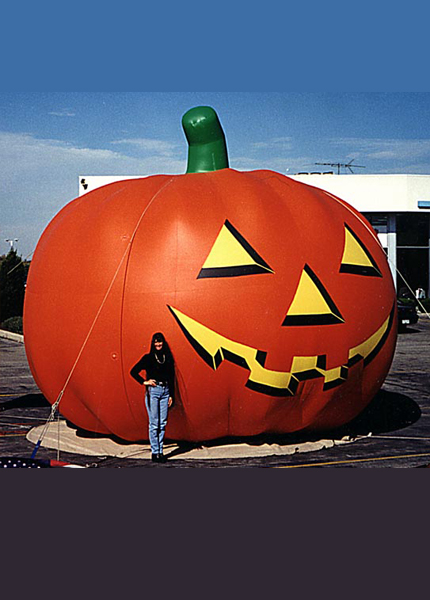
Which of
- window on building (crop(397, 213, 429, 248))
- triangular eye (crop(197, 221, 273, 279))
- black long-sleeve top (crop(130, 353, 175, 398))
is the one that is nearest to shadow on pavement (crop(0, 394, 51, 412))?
black long-sleeve top (crop(130, 353, 175, 398))

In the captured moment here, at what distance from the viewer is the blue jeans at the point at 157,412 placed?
7.11 metres

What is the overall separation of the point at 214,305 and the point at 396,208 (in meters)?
3.10

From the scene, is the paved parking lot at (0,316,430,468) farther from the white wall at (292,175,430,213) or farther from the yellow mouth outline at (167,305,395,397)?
the white wall at (292,175,430,213)

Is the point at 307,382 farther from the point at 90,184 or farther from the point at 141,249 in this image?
the point at 90,184

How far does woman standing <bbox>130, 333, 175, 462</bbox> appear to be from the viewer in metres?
6.99

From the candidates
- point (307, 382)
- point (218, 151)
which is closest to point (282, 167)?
point (218, 151)

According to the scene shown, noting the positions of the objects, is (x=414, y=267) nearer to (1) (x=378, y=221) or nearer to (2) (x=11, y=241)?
(1) (x=378, y=221)

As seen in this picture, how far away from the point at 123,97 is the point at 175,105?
1.73ft

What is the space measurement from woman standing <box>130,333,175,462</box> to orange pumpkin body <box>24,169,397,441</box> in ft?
0.27

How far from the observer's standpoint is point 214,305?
22.7ft

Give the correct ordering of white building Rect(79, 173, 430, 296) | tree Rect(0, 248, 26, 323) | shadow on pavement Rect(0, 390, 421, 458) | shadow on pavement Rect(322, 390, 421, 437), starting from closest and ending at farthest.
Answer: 1. shadow on pavement Rect(0, 390, 421, 458)
2. shadow on pavement Rect(322, 390, 421, 437)
3. white building Rect(79, 173, 430, 296)
4. tree Rect(0, 248, 26, 323)

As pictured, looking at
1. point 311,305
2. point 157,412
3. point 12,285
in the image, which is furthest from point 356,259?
point 12,285

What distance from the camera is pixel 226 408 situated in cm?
729

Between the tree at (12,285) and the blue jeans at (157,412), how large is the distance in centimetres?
242
